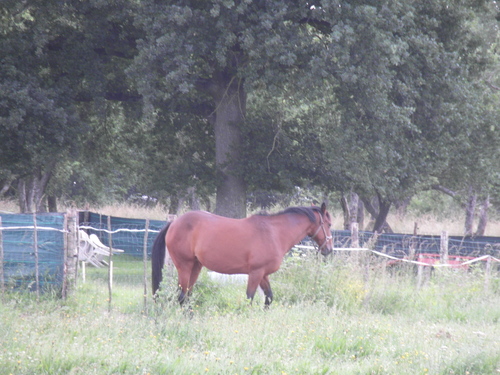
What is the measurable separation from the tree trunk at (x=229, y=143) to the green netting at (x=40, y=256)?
9322mm

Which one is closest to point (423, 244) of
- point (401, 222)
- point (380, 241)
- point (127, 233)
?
point (380, 241)

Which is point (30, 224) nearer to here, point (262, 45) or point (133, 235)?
point (262, 45)

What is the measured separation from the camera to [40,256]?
11.7 meters

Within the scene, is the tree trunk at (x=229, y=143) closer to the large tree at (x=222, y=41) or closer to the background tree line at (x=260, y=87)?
the background tree line at (x=260, y=87)

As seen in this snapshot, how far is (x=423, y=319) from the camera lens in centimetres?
1000

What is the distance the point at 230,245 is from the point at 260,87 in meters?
10.2

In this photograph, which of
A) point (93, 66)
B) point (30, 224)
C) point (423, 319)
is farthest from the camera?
point (93, 66)

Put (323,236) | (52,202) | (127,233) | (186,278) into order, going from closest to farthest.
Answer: (186,278) → (323,236) → (127,233) → (52,202)

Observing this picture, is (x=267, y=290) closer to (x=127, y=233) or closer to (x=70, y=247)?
(x=70, y=247)

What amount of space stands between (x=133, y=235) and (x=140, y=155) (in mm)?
4747

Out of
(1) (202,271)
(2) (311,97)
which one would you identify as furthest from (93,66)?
(1) (202,271)

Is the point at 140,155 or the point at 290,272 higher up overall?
the point at 140,155

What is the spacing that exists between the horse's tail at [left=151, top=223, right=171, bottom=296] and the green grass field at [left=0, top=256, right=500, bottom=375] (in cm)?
29

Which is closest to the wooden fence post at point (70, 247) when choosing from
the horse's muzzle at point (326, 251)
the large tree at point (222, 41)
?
the horse's muzzle at point (326, 251)
